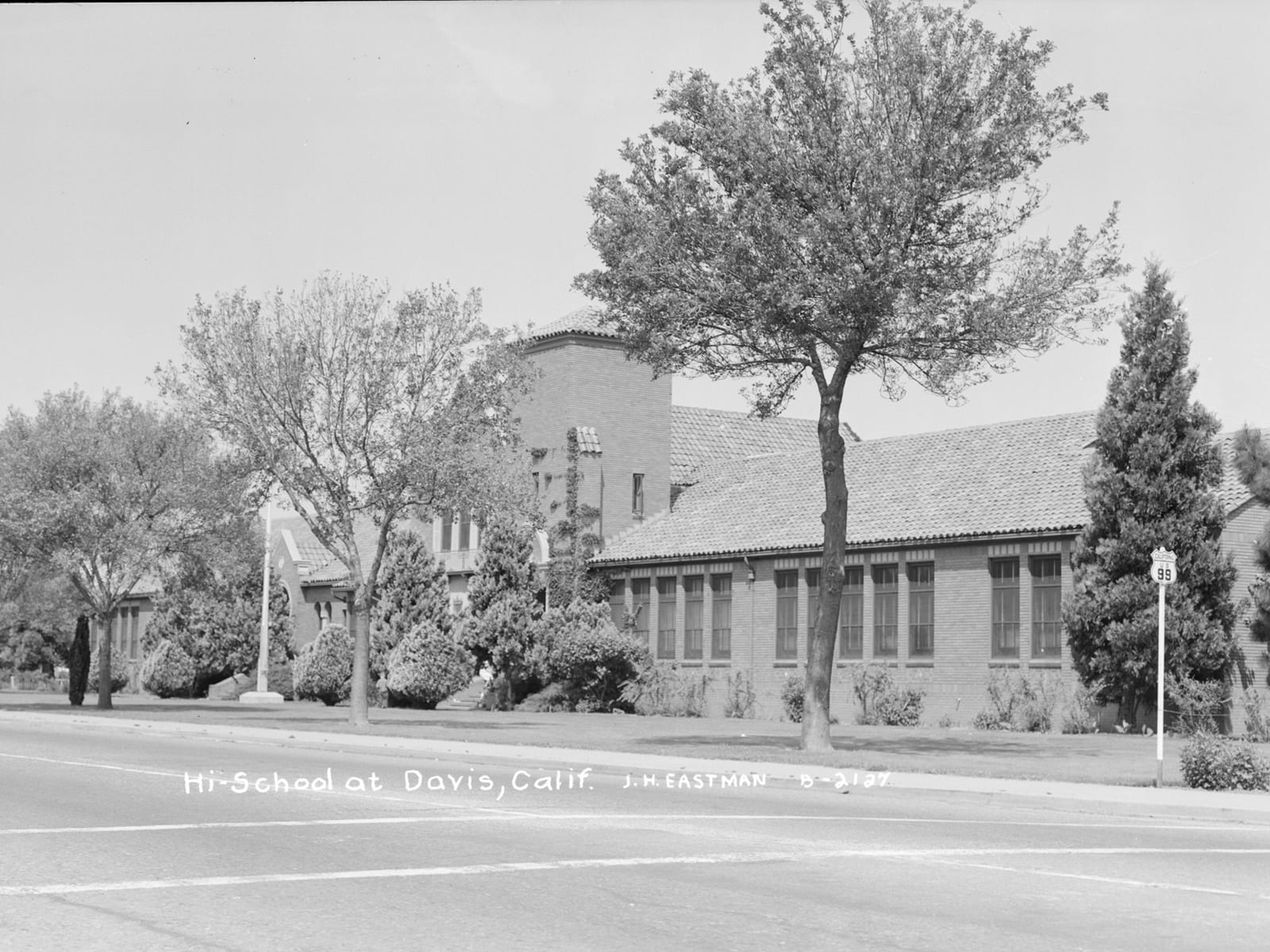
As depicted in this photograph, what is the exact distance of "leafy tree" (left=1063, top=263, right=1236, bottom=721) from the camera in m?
33.0

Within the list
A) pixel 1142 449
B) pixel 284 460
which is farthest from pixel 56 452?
pixel 1142 449

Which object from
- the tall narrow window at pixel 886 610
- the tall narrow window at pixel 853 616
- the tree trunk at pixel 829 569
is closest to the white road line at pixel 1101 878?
the tree trunk at pixel 829 569

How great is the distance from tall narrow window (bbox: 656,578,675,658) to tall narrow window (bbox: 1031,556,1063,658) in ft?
40.1

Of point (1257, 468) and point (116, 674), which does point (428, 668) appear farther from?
point (1257, 468)

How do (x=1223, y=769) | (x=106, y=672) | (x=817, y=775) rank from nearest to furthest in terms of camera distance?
1. (x=1223, y=769)
2. (x=817, y=775)
3. (x=106, y=672)

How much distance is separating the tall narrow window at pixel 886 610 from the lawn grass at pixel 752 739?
113 inches

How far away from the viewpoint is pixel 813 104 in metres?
24.2

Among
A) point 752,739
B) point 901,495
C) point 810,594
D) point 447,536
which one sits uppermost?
point 901,495

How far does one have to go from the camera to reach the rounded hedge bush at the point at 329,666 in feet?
162

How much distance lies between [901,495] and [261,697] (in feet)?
76.0

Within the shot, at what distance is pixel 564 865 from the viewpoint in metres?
11.5

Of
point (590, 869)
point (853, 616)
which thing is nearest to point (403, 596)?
point (853, 616)

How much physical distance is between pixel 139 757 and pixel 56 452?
2033 centimetres

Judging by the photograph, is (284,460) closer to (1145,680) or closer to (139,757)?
(139,757)
